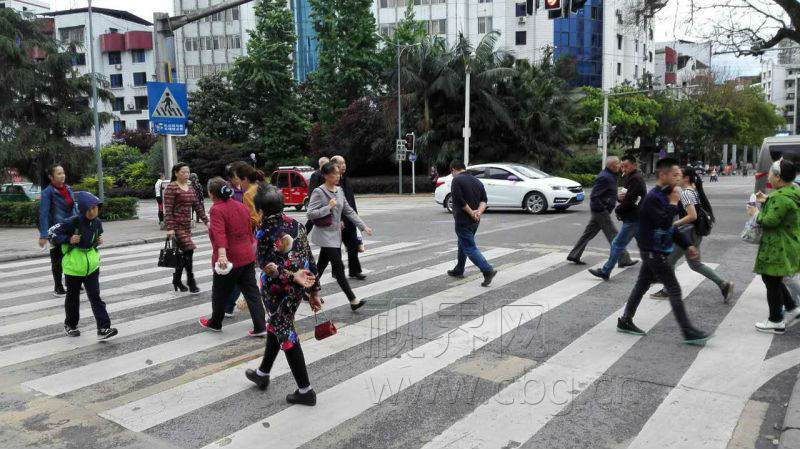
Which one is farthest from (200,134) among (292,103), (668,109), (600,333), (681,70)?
(681,70)

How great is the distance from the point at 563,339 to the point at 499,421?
1987 millimetres

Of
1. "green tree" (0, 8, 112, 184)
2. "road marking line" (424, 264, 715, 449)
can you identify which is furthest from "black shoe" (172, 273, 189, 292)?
"green tree" (0, 8, 112, 184)

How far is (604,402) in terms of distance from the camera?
446cm

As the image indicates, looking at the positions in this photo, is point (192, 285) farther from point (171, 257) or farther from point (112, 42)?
point (112, 42)

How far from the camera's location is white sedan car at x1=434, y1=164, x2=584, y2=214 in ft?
62.7

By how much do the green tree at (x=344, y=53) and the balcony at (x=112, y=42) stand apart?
3697 centimetres

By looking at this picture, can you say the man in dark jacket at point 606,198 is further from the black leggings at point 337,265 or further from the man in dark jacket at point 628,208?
the black leggings at point 337,265

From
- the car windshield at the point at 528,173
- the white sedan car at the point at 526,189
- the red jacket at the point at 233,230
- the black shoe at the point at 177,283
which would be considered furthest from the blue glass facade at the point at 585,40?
the red jacket at the point at 233,230

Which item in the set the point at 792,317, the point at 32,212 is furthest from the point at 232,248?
the point at 32,212

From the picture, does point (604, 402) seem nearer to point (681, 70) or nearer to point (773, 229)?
point (773, 229)

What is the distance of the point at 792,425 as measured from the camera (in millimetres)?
3885

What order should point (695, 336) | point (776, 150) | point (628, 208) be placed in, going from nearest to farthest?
point (695, 336) < point (628, 208) < point (776, 150)

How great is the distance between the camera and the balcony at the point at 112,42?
2842 inches

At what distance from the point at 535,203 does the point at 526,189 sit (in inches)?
20.3
